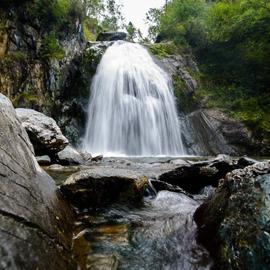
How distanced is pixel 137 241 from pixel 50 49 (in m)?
13.1

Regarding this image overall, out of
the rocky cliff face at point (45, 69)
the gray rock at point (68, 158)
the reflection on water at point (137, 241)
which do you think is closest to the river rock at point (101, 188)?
the reflection on water at point (137, 241)

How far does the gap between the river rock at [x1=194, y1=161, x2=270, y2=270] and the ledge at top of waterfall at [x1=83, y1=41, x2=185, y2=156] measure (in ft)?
36.0

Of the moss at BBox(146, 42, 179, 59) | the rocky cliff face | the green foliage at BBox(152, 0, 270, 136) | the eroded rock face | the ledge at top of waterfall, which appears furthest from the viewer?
the moss at BBox(146, 42, 179, 59)

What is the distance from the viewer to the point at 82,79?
54.4 feet

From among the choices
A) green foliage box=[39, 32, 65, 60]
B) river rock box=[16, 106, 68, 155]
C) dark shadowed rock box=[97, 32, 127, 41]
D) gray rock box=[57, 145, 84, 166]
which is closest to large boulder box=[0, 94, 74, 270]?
river rock box=[16, 106, 68, 155]

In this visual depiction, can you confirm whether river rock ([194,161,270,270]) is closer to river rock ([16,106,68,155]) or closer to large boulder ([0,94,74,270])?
large boulder ([0,94,74,270])

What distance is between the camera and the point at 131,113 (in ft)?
50.3

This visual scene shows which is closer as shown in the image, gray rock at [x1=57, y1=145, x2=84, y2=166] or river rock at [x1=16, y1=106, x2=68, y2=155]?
river rock at [x1=16, y1=106, x2=68, y2=155]

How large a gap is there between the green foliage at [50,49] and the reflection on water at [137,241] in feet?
38.5

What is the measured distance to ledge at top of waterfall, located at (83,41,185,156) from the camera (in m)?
14.7

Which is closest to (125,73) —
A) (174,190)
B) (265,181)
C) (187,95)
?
(187,95)

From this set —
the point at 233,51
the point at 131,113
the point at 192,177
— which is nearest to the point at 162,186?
the point at 192,177

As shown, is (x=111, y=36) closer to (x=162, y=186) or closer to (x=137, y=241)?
(x=162, y=186)

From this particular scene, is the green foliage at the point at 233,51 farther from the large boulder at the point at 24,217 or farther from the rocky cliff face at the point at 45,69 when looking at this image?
the large boulder at the point at 24,217
